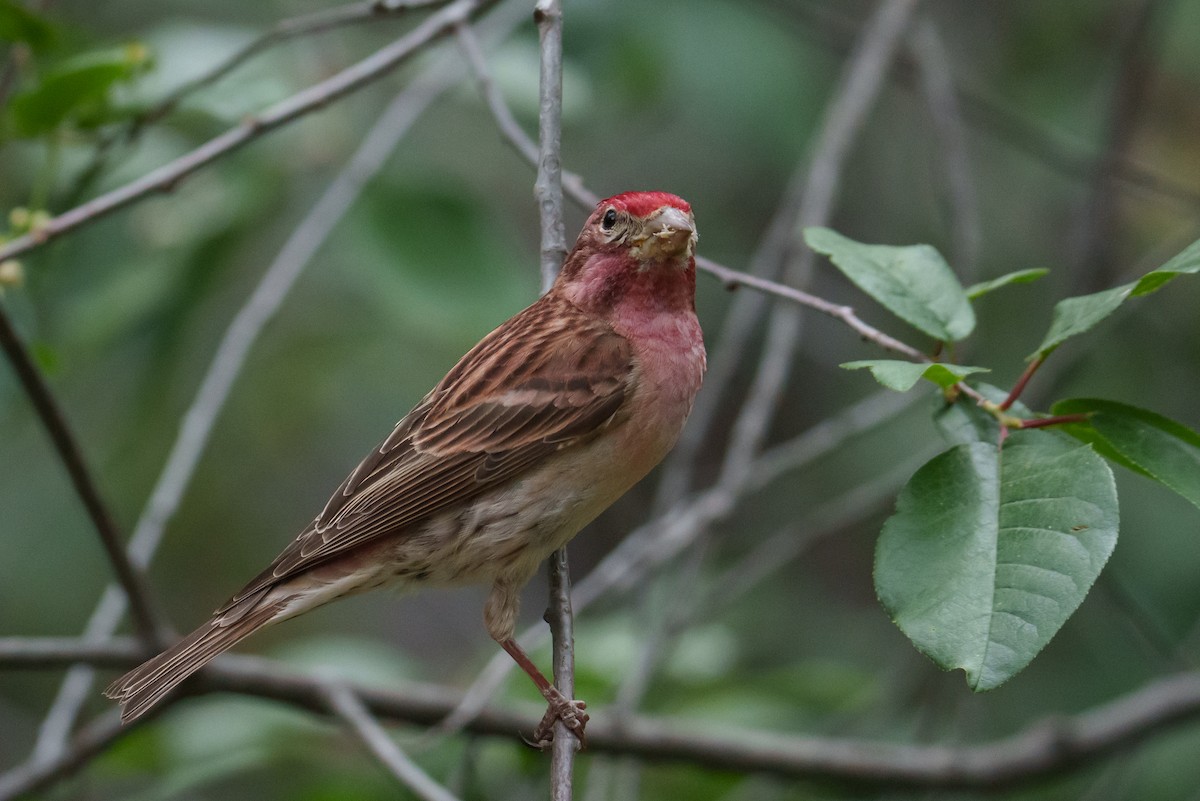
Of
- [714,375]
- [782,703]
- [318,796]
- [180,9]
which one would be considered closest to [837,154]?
[714,375]

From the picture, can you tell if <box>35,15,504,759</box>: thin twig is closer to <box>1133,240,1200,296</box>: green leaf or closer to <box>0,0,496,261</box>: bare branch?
<box>0,0,496,261</box>: bare branch

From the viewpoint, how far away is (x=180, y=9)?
7.46 m

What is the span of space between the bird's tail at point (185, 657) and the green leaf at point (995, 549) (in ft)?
6.67

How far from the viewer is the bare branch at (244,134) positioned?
3537mm

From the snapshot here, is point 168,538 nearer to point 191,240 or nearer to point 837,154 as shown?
point 191,240

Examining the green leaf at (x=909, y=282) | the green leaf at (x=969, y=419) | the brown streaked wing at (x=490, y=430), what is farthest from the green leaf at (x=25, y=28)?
the green leaf at (x=969, y=419)

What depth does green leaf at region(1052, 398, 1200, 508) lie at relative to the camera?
259cm

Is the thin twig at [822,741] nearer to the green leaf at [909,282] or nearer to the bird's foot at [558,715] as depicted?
the bird's foot at [558,715]

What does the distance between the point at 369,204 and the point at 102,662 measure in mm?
1805

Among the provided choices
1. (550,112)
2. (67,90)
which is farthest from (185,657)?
(550,112)

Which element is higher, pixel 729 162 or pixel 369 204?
pixel 729 162

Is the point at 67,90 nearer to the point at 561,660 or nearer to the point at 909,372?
the point at 561,660

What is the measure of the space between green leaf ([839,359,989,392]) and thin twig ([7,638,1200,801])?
221cm

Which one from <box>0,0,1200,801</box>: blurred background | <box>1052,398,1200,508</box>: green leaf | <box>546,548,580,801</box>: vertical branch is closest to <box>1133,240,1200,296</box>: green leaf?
<box>1052,398,1200,508</box>: green leaf
